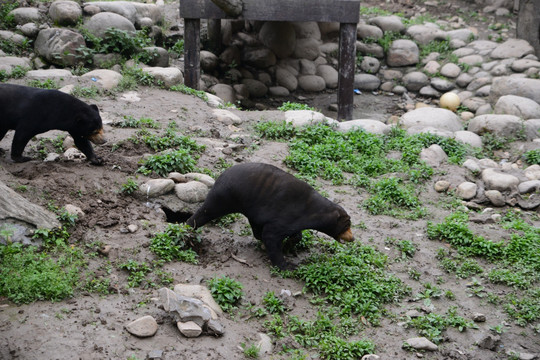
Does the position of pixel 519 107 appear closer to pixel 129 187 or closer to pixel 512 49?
pixel 512 49

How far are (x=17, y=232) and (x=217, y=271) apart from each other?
78.2 inches

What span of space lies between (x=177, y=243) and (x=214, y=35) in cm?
932

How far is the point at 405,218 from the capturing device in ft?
24.7

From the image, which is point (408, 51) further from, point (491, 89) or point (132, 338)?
point (132, 338)

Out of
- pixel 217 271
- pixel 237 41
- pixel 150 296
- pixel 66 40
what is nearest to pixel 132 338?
pixel 150 296

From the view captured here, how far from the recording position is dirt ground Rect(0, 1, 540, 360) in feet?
14.7

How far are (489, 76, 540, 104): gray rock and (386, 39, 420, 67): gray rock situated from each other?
3.43m

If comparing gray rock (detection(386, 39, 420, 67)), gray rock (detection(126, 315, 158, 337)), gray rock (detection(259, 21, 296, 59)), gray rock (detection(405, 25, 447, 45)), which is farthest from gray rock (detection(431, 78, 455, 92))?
gray rock (detection(126, 315, 158, 337))

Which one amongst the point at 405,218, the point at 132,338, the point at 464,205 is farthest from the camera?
the point at 464,205

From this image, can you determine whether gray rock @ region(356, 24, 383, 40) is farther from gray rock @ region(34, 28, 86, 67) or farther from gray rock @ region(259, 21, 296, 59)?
gray rock @ region(34, 28, 86, 67)

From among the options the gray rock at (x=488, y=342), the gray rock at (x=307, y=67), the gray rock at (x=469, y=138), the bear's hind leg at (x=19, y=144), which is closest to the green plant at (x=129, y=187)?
the bear's hind leg at (x=19, y=144)

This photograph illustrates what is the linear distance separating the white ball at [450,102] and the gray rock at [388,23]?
12.1ft

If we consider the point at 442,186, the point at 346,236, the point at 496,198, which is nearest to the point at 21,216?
the point at 346,236

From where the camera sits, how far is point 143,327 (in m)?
4.64
